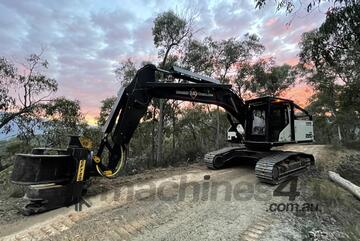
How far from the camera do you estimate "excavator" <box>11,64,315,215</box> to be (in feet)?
19.8

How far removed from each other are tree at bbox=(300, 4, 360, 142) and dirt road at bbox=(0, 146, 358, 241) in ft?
18.1

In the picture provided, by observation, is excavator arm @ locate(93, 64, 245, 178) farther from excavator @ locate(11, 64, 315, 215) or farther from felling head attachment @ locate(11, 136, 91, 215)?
felling head attachment @ locate(11, 136, 91, 215)


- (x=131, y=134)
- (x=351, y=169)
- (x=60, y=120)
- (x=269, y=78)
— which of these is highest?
(x=269, y=78)

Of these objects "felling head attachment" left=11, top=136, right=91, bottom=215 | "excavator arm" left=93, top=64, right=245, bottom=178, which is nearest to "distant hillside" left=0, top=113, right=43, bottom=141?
"felling head attachment" left=11, top=136, right=91, bottom=215

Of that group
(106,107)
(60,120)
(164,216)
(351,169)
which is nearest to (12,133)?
(60,120)

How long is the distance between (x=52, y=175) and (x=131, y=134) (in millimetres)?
1974

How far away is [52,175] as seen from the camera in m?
6.27

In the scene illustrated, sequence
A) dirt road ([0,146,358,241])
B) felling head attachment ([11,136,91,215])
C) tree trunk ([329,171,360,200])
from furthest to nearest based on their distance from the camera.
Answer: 1. tree trunk ([329,171,360,200])
2. felling head attachment ([11,136,91,215])
3. dirt road ([0,146,358,241])

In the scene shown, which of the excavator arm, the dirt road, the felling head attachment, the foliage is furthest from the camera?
the foliage

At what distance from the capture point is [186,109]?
24.2 metres

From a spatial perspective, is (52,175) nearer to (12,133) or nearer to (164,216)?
(164,216)

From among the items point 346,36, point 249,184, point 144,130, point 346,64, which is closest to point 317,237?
point 249,184

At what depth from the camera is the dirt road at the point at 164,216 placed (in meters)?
5.04

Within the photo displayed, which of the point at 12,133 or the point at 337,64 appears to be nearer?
the point at 12,133
